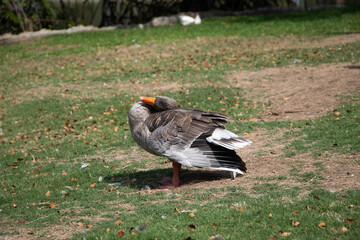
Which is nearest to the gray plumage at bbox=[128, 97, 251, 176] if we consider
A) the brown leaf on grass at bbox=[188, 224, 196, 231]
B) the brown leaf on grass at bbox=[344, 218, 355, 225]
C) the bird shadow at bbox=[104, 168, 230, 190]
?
the bird shadow at bbox=[104, 168, 230, 190]

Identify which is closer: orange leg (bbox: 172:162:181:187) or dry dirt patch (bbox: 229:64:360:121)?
orange leg (bbox: 172:162:181:187)

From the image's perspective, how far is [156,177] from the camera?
7.40 m

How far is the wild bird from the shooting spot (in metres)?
6.38

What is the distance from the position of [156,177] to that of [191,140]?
130cm

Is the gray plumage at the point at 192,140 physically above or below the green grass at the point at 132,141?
above

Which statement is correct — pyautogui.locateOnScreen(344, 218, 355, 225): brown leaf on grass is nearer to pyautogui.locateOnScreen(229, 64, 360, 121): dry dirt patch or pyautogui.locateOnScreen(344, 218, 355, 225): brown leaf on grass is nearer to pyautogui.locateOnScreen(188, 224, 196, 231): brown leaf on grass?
pyautogui.locateOnScreen(188, 224, 196, 231): brown leaf on grass

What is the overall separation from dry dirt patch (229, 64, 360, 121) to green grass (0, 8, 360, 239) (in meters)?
0.48

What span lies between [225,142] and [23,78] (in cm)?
1176

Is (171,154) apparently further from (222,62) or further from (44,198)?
(222,62)

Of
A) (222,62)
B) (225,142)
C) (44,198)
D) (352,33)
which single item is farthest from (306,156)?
(352,33)

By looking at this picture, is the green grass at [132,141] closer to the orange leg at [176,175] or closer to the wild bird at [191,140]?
the orange leg at [176,175]

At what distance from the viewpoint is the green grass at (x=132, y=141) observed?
5414 mm

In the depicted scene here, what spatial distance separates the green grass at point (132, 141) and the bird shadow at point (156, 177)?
35mm

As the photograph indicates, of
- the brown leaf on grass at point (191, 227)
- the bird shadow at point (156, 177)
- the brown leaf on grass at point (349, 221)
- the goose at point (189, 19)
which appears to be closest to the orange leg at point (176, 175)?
the bird shadow at point (156, 177)
